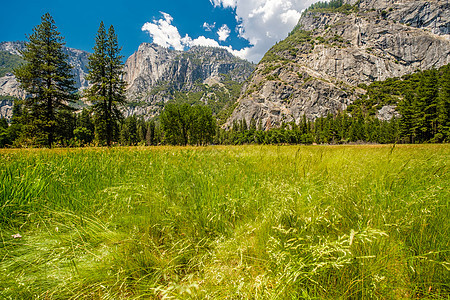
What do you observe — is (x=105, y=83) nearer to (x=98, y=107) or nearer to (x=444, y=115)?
(x=98, y=107)

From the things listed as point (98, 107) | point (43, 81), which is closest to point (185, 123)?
point (98, 107)

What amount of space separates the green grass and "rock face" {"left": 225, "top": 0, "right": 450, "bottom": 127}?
438 ft

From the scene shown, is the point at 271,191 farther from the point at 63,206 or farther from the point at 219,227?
the point at 63,206

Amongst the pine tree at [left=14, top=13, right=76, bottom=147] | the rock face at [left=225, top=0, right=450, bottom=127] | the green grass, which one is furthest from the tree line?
the rock face at [left=225, top=0, right=450, bottom=127]

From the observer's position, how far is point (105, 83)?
2245 cm

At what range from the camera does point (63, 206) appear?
6.86 feet

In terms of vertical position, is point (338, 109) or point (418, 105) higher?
point (338, 109)

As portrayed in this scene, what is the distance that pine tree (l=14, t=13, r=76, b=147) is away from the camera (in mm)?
20125

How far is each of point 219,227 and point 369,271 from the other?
4.34ft

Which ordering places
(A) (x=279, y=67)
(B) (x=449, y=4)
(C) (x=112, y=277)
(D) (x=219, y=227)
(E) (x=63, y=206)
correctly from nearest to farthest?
(C) (x=112, y=277) → (D) (x=219, y=227) → (E) (x=63, y=206) → (B) (x=449, y=4) → (A) (x=279, y=67)

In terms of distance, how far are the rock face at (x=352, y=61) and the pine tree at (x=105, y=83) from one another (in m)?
117

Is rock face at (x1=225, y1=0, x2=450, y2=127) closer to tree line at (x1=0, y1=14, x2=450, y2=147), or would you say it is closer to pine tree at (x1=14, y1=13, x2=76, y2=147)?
tree line at (x1=0, y1=14, x2=450, y2=147)

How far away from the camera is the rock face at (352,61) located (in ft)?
423

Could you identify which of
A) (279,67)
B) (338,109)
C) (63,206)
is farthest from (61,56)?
(279,67)
